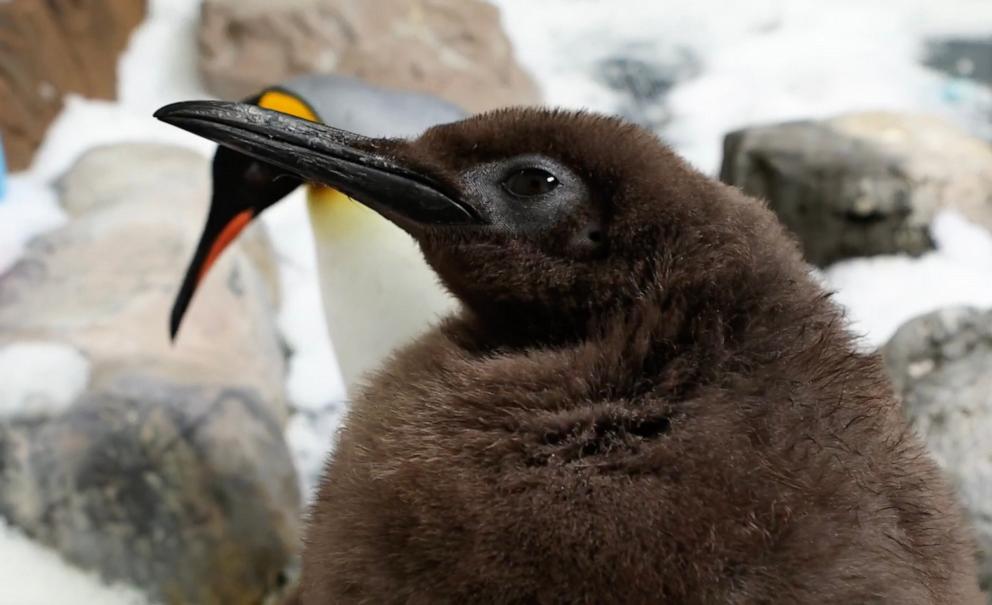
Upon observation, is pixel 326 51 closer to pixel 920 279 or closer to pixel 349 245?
pixel 349 245

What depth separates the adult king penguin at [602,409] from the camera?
1.56ft

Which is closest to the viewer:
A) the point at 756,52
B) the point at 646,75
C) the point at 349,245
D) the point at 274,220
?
the point at 349,245

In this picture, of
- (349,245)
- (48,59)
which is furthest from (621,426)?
(48,59)

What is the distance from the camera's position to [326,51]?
2711 millimetres

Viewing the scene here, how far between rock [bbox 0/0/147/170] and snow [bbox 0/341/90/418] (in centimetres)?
117

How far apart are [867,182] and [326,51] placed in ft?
5.17

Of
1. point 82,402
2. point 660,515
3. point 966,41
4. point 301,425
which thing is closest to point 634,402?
point 660,515

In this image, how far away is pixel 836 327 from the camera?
0.57 metres

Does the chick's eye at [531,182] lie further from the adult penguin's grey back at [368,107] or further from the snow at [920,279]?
the snow at [920,279]

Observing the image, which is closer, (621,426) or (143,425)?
(621,426)

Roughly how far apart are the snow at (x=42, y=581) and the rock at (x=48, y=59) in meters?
1.38

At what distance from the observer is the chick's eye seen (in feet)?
1.94

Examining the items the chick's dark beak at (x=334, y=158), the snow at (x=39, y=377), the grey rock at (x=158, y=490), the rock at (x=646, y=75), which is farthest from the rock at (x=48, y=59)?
the chick's dark beak at (x=334, y=158)

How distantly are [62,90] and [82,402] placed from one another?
156cm
